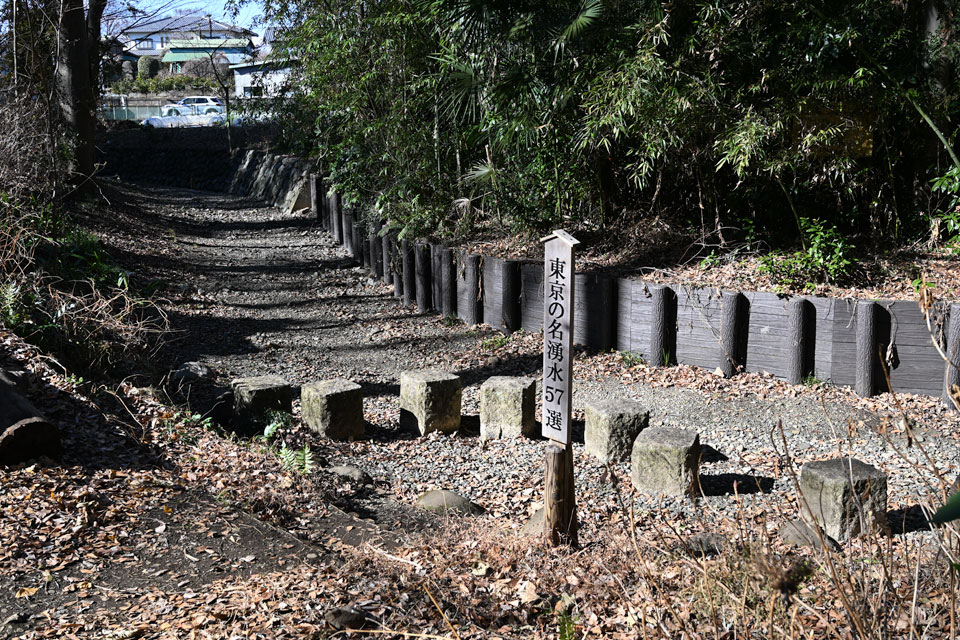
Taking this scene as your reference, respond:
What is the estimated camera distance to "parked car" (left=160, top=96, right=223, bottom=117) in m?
36.2

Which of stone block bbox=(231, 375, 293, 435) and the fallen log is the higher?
the fallen log

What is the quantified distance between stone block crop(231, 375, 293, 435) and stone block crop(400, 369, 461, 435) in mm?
872

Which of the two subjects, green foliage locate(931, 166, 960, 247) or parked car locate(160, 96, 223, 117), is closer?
green foliage locate(931, 166, 960, 247)

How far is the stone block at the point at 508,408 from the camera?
18.7 ft

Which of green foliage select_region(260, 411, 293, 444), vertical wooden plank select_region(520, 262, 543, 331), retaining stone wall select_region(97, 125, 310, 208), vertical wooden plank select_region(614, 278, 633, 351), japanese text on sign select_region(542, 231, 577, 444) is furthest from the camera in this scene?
retaining stone wall select_region(97, 125, 310, 208)

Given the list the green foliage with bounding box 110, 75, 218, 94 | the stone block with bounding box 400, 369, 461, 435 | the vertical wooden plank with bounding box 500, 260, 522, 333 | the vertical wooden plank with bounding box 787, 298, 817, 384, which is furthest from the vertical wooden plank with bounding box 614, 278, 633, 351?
the green foliage with bounding box 110, 75, 218, 94

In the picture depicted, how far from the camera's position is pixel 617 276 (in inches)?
298

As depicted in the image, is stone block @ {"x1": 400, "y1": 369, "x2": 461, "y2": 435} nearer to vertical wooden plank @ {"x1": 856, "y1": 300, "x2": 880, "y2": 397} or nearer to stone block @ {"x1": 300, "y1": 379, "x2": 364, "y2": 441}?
stone block @ {"x1": 300, "y1": 379, "x2": 364, "y2": 441}

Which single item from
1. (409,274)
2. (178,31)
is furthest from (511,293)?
(178,31)

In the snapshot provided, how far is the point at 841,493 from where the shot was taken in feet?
13.0

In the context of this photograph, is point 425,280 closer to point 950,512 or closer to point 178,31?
point 950,512

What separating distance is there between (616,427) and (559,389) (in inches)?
54.4

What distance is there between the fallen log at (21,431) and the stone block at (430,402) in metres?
2.38

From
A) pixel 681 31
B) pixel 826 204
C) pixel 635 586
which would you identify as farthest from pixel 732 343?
pixel 635 586
